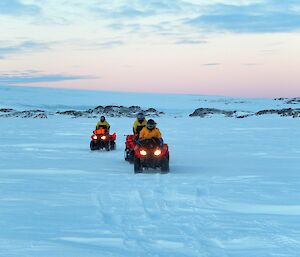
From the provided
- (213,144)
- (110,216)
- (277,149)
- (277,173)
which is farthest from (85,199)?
(213,144)

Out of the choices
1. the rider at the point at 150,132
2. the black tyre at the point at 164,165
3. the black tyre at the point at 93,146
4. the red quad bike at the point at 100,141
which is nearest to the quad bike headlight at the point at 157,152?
the black tyre at the point at 164,165

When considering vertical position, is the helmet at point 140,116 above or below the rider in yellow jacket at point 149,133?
above

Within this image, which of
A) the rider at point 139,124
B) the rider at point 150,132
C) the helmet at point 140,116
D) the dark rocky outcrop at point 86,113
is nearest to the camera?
the rider at point 150,132

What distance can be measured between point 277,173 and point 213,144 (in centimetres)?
987

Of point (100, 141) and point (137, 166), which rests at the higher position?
point (100, 141)

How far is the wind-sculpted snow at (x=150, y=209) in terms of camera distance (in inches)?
223

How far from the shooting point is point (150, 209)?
25.8 feet

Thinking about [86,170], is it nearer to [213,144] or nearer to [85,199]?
[85,199]

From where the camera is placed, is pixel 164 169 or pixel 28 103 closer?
pixel 164 169

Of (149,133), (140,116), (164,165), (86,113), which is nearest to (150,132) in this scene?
(149,133)

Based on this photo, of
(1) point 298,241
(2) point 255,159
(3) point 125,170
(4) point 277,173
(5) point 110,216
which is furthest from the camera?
(2) point 255,159

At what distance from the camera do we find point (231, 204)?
8297 mm

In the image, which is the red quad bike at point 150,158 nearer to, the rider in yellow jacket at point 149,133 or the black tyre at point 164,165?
the black tyre at point 164,165

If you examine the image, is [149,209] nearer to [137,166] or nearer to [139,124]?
[137,166]
